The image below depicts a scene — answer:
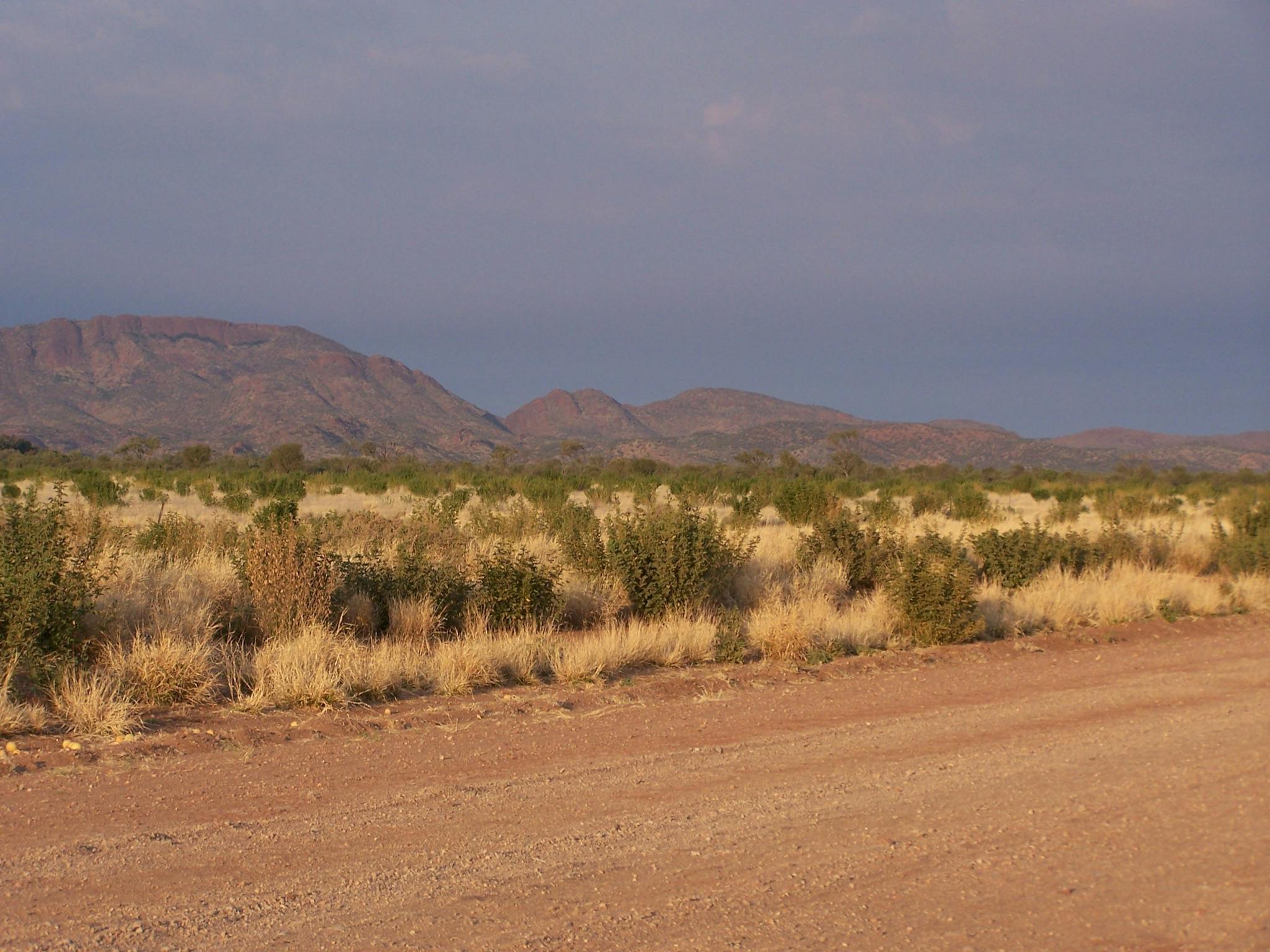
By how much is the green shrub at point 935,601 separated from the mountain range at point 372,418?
73383 mm

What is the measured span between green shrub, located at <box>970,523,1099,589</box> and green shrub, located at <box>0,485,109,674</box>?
42.6ft

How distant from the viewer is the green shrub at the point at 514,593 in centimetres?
1331

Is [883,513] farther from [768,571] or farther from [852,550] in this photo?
[768,571]

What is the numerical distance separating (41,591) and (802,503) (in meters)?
20.4

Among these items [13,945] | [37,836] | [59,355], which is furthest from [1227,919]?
[59,355]

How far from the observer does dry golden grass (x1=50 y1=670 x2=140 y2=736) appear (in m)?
8.42

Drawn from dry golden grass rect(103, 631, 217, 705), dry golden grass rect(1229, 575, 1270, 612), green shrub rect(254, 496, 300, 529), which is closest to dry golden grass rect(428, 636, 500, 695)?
dry golden grass rect(103, 631, 217, 705)

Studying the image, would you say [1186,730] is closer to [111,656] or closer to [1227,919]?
[1227,919]

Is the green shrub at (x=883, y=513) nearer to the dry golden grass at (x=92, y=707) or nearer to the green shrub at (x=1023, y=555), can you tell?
the green shrub at (x=1023, y=555)

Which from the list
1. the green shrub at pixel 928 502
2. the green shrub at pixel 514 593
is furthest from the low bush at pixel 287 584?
the green shrub at pixel 928 502

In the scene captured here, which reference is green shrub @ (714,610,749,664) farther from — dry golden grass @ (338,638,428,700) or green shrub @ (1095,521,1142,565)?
green shrub @ (1095,521,1142,565)

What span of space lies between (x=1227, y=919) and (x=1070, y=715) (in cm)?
471

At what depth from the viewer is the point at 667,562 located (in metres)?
14.3

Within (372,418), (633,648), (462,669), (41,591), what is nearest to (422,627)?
(462,669)
